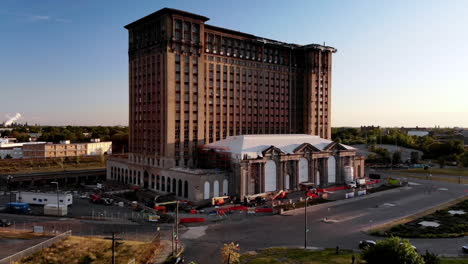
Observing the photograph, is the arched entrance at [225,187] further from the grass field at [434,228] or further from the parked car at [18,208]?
the parked car at [18,208]

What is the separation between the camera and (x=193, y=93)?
98.6 metres

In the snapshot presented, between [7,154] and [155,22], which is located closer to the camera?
[155,22]

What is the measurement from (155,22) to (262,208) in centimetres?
5883

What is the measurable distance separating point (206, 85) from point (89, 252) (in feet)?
214

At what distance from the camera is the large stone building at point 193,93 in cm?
9350

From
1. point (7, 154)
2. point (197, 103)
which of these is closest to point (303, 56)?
point (197, 103)

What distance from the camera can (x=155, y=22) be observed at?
9756 cm

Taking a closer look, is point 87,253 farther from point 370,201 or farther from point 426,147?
point 426,147

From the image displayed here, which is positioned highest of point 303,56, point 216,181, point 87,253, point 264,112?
point 303,56

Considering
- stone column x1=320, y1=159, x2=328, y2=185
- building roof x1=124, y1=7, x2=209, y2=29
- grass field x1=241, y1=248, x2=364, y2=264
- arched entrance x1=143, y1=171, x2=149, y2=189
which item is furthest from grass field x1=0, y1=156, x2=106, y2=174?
grass field x1=241, y1=248, x2=364, y2=264

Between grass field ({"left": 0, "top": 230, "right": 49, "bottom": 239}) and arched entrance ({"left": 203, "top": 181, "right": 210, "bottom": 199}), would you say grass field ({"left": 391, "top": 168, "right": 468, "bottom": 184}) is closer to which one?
arched entrance ({"left": 203, "top": 181, "right": 210, "bottom": 199})

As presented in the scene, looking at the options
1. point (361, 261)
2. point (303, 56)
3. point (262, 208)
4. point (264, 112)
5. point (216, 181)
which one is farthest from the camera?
point (303, 56)

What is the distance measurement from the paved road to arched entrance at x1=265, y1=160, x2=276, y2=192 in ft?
53.7

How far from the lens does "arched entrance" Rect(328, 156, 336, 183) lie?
107375 mm
